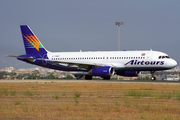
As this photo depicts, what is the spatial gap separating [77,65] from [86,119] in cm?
3540

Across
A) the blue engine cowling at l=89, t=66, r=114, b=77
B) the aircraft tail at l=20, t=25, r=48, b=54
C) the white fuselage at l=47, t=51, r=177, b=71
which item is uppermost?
the aircraft tail at l=20, t=25, r=48, b=54

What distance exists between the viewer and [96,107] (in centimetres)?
1546

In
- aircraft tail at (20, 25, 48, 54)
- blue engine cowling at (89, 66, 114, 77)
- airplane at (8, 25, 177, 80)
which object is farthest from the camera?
aircraft tail at (20, 25, 48, 54)

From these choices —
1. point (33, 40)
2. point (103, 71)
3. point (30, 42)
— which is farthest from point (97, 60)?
point (30, 42)

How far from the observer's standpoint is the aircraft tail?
174 feet

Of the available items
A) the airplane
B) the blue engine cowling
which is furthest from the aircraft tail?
the blue engine cowling

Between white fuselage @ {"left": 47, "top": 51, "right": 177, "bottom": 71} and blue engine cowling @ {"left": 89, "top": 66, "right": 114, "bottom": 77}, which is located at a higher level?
white fuselage @ {"left": 47, "top": 51, "right": 177, "bottom": 71}

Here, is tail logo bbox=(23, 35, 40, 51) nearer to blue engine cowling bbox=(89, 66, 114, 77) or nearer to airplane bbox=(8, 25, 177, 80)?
airplane bbox=(8, 25, 177, 80)

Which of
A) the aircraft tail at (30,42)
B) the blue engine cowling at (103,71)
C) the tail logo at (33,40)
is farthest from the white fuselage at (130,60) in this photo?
the tail logo at (33,40)

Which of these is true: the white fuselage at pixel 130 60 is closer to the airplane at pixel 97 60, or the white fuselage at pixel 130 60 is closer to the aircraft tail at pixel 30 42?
the airplane at pixel 97 60

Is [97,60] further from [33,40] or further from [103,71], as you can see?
[33,40]

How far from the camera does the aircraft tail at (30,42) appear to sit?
174 ft

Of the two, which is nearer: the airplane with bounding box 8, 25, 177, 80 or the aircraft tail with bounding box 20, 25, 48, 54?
the airplane with bounding box 8, 25, 177, 80

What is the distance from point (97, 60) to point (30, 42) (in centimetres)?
1322
